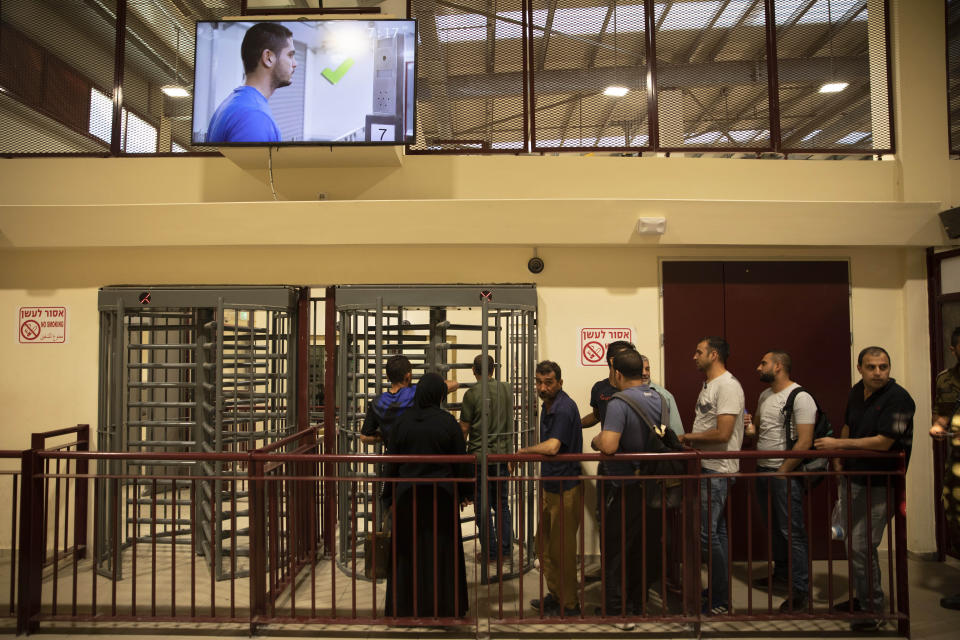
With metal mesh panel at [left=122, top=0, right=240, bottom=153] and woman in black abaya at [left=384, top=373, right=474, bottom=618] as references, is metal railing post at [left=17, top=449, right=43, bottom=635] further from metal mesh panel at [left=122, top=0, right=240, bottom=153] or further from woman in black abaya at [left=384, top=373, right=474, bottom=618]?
metal mesh panel at [left=122, top=0, right=240, bottom=153]

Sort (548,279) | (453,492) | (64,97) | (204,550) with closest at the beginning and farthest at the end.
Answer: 1. (453,492)
2. (204,550)
3. (548,279)
4. (64,97)

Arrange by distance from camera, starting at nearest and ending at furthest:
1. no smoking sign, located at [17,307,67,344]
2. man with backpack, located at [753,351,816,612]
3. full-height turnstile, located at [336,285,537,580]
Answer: man with backpack, located at [753,351,816,612] → full-height turnstile, located at [336,285,537,580] → no smoking sign, located at [17,307,67,344]

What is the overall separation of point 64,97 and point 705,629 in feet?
22.2

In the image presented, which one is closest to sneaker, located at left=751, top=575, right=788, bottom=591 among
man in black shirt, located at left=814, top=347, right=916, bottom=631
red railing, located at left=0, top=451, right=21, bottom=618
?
man in black shirt, located at left=814, top=347, right=916, bottom=631

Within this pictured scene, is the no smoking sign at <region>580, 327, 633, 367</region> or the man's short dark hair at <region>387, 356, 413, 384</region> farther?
the no smoking sign at <region>580, 327, 633, 367</region>

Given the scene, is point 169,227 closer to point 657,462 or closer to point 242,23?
point 242,23

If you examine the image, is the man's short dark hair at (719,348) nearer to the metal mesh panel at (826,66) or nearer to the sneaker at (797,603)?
the sneaker at (797,603)

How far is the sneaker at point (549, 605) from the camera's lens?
13.5ft

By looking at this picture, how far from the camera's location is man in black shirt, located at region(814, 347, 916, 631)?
12.5 ft

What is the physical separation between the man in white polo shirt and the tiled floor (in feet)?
0.93

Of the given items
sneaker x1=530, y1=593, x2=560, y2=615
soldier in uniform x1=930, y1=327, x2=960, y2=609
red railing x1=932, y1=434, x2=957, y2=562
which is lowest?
sneaker x1=530, y1=593, x2=560, y2=615

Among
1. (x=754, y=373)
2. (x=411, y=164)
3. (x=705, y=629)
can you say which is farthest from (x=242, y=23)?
(x=705, y=629)

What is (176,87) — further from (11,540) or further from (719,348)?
(719,348)

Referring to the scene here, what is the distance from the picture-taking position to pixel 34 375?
5.58 meters
